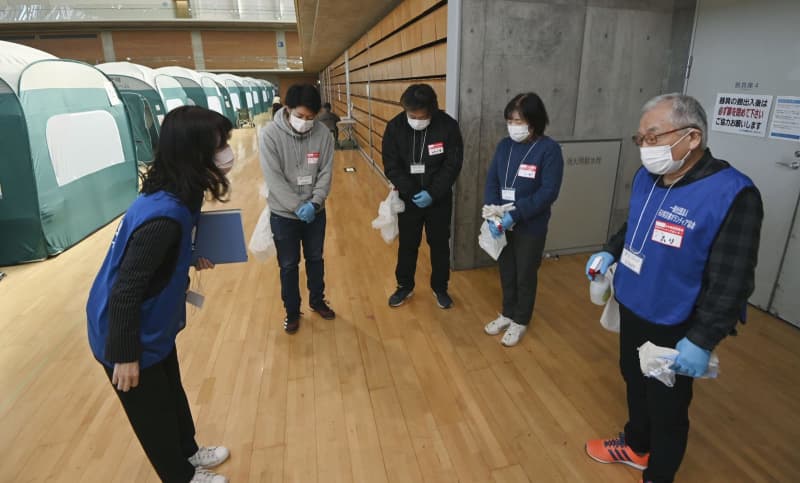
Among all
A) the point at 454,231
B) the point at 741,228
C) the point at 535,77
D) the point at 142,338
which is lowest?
the point at 454,231

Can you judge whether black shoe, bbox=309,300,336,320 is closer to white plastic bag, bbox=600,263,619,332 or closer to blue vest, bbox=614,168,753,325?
white plastic bag, bbox=600,263,619,332

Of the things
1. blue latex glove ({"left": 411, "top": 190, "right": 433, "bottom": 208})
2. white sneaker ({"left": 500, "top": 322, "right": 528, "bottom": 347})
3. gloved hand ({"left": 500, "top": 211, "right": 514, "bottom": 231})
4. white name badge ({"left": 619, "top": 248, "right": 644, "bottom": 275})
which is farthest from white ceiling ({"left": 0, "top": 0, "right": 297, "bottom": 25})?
white name badge ({"left": 619, "top": 248, "right": 644, "bottom": 275})

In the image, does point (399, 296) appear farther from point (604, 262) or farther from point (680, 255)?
point (680, 255)

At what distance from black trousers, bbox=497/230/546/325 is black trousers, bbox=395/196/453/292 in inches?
18.3

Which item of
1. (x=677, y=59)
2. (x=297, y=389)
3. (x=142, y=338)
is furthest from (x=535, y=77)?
(x=142, y=338)

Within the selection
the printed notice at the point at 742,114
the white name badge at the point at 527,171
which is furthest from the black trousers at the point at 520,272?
the printed notice at the point at 742,114

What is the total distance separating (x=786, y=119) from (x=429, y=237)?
2.27 meters

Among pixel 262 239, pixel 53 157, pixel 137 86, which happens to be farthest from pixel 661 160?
pixel 137 86

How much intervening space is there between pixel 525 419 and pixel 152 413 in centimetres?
155

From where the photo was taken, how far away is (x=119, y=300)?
3.71 ft

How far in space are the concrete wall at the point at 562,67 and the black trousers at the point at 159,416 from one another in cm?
245

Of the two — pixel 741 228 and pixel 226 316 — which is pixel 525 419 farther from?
pixel 226 316

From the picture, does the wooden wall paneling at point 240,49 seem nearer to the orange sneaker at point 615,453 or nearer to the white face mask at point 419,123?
the white face mask at point 419,123

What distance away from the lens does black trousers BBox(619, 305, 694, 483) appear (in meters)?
1.38
